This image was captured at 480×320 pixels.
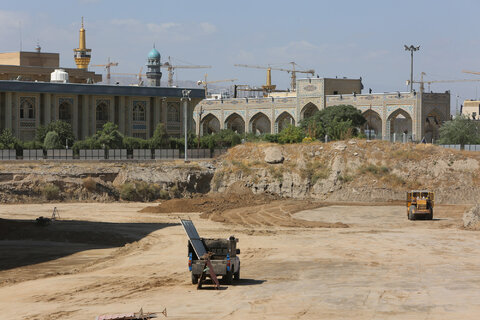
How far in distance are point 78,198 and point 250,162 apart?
14.6m

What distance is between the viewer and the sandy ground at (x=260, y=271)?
74.6 feet

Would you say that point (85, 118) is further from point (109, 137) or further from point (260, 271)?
point (260, 271)

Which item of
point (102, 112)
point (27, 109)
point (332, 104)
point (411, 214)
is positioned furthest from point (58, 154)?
point (332, 104)

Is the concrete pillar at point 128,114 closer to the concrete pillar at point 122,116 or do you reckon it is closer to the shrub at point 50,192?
the concrete pillar at point 122,116

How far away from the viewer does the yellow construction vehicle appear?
4756cm

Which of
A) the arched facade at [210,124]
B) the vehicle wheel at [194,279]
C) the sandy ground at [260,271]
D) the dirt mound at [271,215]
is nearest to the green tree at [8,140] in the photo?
the sandy ground at [260,271]

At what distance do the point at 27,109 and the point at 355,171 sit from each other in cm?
4203

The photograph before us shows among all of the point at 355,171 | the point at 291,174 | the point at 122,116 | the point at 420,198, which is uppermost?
the point at 122,116

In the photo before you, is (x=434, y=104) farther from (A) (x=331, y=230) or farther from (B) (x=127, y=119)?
(A) (x=331, y=230)

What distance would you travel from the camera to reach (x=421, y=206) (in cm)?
4766

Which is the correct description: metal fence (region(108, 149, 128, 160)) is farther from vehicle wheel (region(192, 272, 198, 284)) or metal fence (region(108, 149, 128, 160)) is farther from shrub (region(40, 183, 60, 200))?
vehicle wheel (region(192, 272, 198, 284))

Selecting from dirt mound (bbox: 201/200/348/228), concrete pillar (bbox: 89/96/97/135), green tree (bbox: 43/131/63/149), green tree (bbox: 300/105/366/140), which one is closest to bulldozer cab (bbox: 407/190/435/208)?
dirt mound (bbox: 201/200/348/228)

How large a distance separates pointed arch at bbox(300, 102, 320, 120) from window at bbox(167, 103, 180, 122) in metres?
23.5

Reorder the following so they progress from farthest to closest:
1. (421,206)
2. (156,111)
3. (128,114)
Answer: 1. (156,111)
2. (128,114)
3. (421,206)
